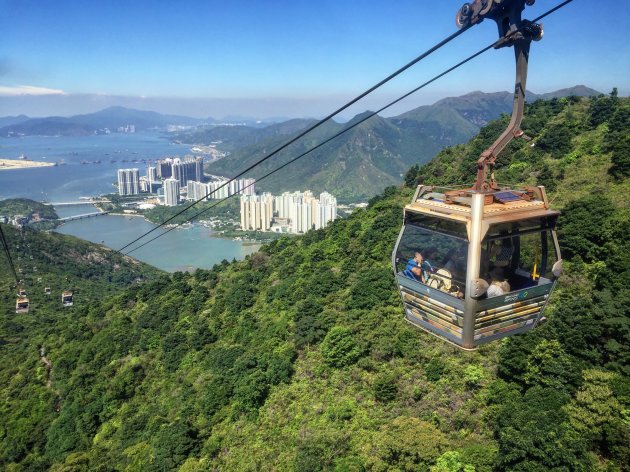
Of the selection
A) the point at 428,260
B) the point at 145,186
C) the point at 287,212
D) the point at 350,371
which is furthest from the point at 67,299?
the point at 145,186

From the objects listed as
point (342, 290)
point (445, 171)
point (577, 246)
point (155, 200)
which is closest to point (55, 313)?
point (342, 290)

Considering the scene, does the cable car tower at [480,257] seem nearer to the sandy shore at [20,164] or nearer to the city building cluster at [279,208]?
the city building cluster at [279,208]

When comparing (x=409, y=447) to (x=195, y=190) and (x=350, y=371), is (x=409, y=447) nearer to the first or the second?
(x=350, y=371)

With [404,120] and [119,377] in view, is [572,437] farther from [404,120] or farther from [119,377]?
[404,120]

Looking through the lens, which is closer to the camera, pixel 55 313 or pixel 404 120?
pixel 55 313

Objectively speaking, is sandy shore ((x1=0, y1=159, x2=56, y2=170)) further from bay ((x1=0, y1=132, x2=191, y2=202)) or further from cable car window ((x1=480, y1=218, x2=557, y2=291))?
cable car window ((x1=480, y1=218, x2=557, y2=291))

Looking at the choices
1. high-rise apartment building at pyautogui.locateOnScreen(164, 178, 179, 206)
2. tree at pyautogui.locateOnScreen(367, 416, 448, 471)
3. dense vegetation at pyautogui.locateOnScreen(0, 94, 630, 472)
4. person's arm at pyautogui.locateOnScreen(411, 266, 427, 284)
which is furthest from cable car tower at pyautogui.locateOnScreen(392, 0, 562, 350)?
high-rise apartment building at pyautogui.locateOnScreen(164, 178, 179, 206)
